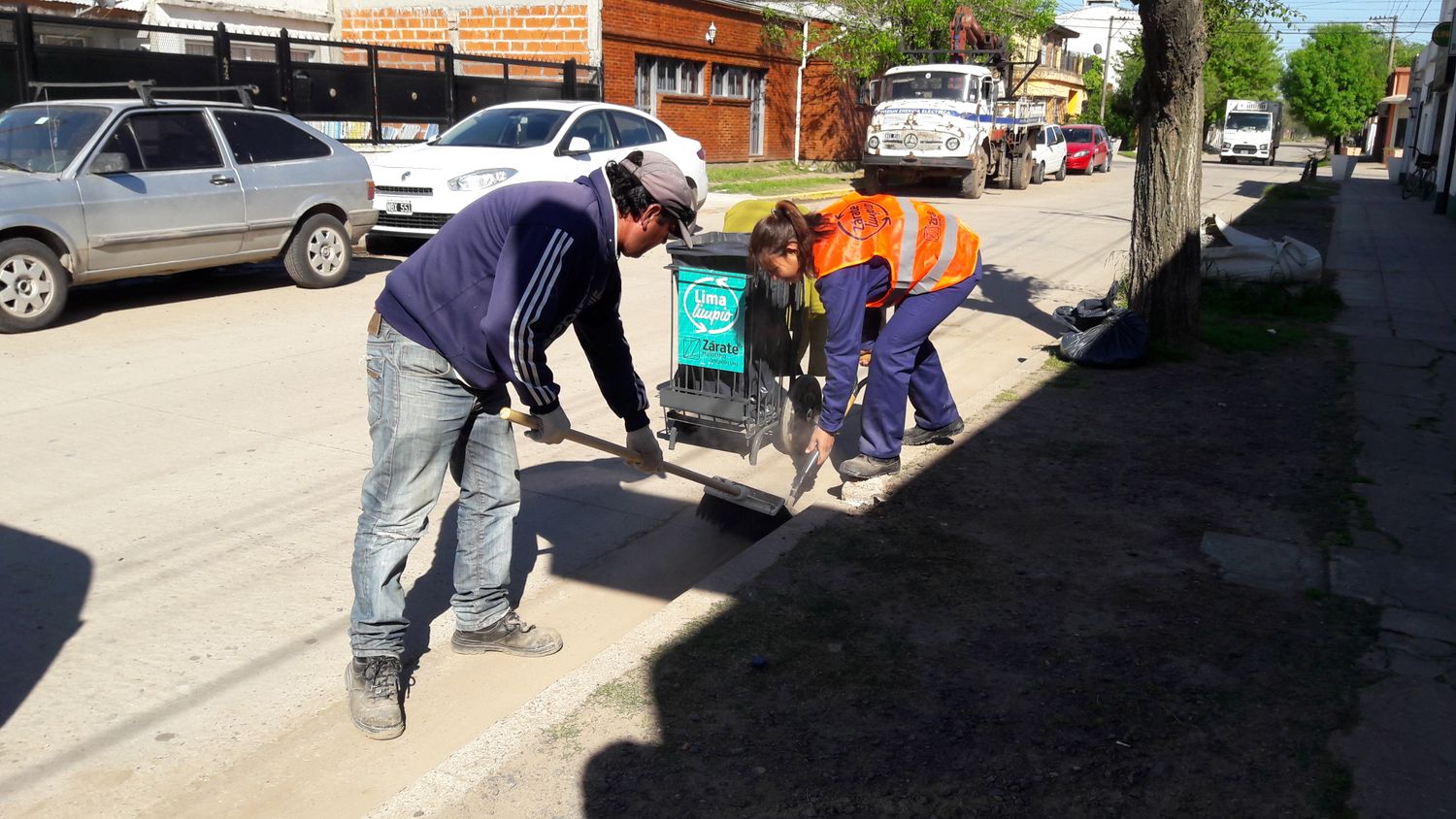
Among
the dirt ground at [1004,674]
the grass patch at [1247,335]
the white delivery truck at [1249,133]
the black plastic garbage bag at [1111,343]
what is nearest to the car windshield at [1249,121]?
the white delivery truck at [1249,133]

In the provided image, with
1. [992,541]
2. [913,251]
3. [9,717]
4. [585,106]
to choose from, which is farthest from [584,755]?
[585,106]

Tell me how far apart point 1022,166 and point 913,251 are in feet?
77.4

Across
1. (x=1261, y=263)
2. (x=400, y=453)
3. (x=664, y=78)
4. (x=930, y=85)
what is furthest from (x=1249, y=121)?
(x=400, y=453)

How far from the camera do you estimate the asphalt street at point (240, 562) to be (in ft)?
11.1

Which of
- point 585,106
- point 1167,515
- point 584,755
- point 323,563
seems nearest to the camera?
point 584,755

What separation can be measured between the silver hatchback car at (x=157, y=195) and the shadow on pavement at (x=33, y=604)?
15.0 ft

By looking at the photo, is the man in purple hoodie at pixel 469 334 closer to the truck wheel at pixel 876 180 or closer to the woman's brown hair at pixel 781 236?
the woman's brown hair at pixel 781 236

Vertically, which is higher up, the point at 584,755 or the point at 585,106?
the point at 585,106

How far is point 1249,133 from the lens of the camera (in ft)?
151

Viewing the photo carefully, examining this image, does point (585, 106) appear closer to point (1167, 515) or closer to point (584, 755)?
point (1167, 515)

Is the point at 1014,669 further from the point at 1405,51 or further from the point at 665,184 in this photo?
the point at 1405,51

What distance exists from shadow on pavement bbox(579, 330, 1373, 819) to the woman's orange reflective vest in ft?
3.16

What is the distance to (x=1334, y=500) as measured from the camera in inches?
211

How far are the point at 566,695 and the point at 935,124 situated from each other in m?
21.2
